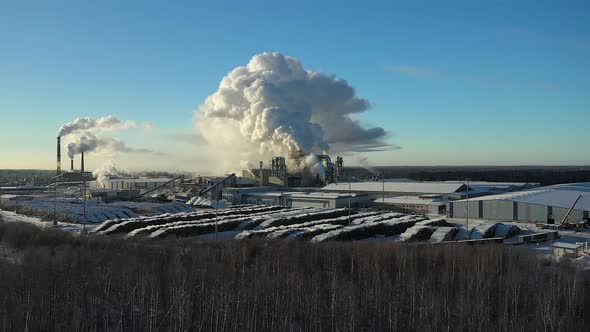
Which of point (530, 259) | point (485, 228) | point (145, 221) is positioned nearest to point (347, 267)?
point (530, 259)

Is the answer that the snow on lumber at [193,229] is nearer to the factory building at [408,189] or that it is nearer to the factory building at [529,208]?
the factory building at [529,208]

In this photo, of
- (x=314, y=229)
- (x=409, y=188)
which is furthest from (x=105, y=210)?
(x=409, y=188)

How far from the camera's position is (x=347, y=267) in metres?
20.9

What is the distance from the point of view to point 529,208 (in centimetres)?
3838

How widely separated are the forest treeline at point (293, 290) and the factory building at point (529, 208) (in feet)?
56.2

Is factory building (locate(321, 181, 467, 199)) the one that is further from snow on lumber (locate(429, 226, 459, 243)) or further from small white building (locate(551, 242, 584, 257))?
small white building (locate(551, 242, 584, 257))

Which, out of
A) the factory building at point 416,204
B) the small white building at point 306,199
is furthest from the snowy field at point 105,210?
the factory building at point 416,204

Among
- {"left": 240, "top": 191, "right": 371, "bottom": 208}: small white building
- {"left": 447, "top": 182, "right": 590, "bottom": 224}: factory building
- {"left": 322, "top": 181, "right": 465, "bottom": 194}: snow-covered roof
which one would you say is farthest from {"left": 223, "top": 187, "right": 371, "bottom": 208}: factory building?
{"left": 447, "top": 182, "right": 590, "bottom": 224}: factory building

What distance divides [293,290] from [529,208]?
90.7 ft

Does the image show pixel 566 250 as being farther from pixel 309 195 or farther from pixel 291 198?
pixel 291 198

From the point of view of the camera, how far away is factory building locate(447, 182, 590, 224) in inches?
1471

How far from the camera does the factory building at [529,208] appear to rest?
37375mm

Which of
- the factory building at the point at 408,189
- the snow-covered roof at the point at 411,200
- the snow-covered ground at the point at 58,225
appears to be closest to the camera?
the snow-covered ground at the point at 58,225

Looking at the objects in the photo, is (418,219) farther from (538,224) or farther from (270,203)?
(270,203)
